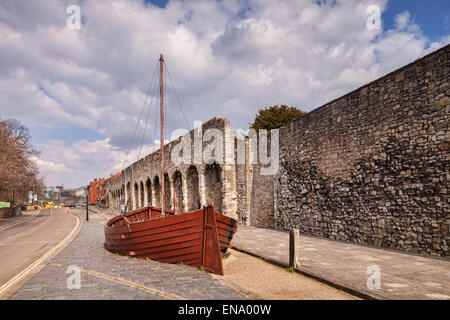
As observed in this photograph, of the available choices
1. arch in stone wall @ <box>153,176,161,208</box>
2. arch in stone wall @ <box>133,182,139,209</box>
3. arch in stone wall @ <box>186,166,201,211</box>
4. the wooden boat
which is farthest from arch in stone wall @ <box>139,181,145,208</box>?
the wooden boat

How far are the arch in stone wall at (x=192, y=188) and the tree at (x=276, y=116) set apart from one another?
368 inches

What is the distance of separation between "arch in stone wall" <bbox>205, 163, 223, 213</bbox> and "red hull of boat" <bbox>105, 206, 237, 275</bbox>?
869 centimetres

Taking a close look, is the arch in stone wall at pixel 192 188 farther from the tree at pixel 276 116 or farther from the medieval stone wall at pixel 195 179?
the tree at pixel 276 116

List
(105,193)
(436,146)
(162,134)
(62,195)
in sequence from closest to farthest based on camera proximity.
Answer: (436,146) < (162,134) < (105,193) < (62,195)

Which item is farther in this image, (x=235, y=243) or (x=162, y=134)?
(x=162, y=134)

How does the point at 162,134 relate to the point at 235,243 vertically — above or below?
above

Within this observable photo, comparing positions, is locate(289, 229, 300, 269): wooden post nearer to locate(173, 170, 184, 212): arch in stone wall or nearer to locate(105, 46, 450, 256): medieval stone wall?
locate(105, 46, 450, 256): medieval stone wall

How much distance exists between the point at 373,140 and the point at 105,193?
188 ft

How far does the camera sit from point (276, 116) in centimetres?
2497

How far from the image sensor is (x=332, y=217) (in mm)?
9641

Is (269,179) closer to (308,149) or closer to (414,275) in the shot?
(308,149)

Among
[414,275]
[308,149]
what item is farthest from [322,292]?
[308,149]

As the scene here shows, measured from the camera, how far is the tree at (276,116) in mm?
24703
